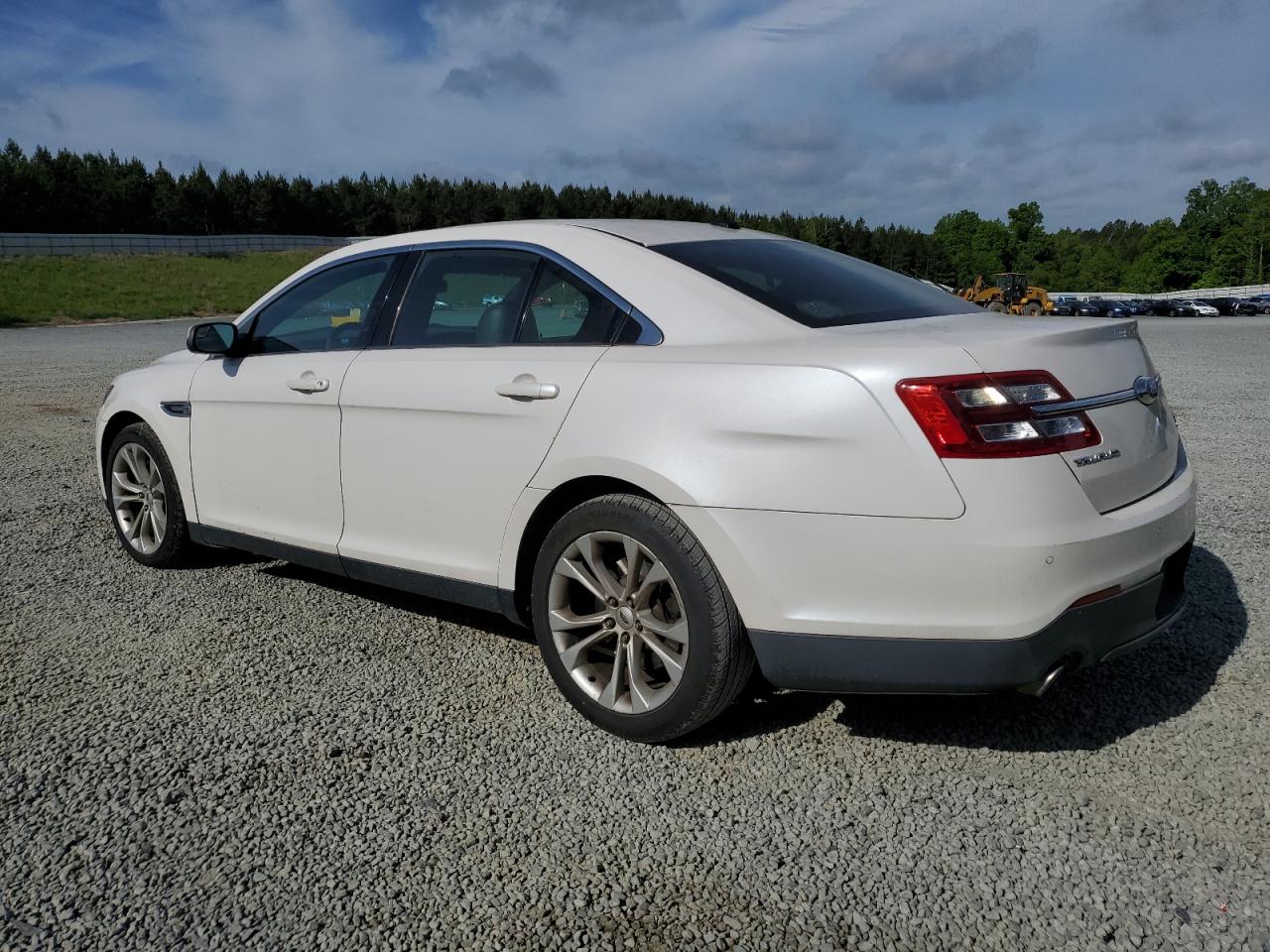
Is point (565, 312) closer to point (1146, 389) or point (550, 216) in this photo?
point (1146, 389)

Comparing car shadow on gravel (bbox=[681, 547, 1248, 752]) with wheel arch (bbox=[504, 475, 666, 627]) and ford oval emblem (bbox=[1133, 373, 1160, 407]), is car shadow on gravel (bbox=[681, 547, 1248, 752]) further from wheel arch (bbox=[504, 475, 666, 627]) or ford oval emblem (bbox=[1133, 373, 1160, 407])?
ford oval emblem (bbox=[1133, 373, 1160, 407])

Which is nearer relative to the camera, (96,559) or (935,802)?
(935,802)

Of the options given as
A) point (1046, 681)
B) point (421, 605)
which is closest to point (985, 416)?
point (1046, 681)

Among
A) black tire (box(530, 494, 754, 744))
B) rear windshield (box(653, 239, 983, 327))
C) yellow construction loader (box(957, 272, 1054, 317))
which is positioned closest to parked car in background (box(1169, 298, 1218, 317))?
yellow construction loader (box(957, 272, 1054, 317))

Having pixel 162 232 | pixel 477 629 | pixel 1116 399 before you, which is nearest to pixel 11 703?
pixel 477 629

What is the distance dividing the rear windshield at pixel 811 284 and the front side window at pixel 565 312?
0.96 feet

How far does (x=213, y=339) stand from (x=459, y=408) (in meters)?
1.65

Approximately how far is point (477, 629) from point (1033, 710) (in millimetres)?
2141

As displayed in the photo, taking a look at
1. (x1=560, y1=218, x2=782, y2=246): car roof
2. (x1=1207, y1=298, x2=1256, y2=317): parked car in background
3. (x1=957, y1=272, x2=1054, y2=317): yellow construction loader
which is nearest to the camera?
(x1=560, y1=218, x2=782, y2=246): car roof

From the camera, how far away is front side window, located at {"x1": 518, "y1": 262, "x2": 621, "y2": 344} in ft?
10.7

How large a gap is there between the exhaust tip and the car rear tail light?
1.82 feet

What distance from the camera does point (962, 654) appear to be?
2.59m

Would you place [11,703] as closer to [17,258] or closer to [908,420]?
[908,420]

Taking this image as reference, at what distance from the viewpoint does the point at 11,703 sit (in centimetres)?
346
